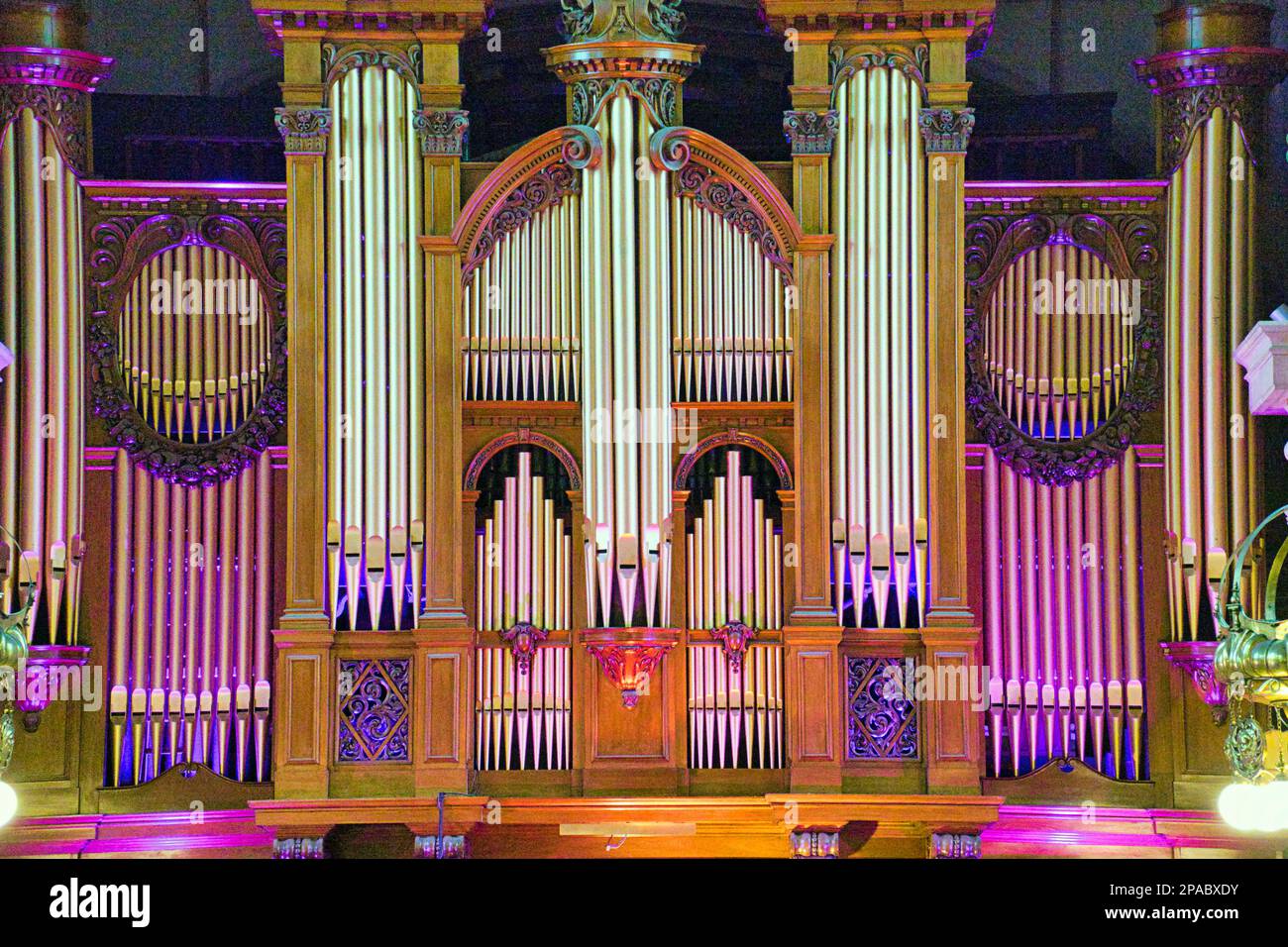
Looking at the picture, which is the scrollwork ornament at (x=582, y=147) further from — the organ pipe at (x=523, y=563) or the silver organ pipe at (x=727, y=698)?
the silver organ pipe at (x=727, y=698)

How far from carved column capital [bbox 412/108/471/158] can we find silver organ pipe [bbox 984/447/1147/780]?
3851 mm

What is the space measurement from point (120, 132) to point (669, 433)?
435cm

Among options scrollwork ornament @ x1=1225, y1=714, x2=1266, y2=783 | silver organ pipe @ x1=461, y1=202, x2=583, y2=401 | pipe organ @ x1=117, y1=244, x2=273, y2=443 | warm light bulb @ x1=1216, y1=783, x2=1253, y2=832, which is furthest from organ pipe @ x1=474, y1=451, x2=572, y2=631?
warm light bulb @ x1=1216, y1=783, x2=1253, y2=832

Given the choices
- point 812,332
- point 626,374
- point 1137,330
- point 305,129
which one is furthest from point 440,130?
point 1137,330

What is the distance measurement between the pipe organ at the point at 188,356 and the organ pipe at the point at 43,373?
36 centimetres

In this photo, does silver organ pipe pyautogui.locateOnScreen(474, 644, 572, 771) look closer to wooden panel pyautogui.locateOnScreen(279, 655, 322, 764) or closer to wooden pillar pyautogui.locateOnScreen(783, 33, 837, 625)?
wooden panel pyautogui.locateOnScreen(279, 655, 322, 764)

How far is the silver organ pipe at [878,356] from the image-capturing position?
1482 cm

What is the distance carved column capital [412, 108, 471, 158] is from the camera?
15125 millimetres

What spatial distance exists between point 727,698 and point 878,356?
2.29 m

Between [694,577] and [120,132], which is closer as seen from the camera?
[694,577]

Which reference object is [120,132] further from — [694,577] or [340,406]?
[694,577]

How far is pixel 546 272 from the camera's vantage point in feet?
49.5
